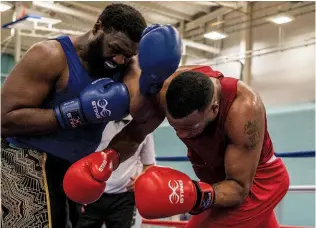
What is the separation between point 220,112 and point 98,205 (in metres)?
1.44

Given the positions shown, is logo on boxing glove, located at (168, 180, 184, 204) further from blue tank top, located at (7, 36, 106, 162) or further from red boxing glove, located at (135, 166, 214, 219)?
blue tank top, located at (7, 36, 106, 162)

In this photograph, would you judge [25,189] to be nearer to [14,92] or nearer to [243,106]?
[14,92]

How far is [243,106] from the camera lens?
159cm

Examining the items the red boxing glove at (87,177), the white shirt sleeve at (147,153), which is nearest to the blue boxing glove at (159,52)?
the red boxing glove at (87,177)

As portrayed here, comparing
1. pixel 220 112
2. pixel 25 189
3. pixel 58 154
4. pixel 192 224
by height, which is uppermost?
pixel 220 112

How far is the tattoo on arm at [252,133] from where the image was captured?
1561 millimetres

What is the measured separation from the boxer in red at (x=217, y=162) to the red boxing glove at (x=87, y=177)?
0.71ft

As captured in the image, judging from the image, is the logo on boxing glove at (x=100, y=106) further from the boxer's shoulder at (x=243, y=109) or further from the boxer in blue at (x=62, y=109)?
the boxer's shoulder at (x=243, y=109)

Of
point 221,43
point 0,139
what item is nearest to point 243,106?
point 0,139

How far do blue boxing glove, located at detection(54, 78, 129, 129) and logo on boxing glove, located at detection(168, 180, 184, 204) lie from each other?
0.34 m

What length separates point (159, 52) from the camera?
1451 millimetres

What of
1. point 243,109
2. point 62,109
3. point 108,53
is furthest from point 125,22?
point 243,109

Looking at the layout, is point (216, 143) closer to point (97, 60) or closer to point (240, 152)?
point (240, 152)

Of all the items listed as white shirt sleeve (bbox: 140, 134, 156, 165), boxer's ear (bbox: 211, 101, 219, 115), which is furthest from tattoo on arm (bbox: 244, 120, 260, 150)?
white shirt sleeve (bbox: 140, 134, 156, 165)
